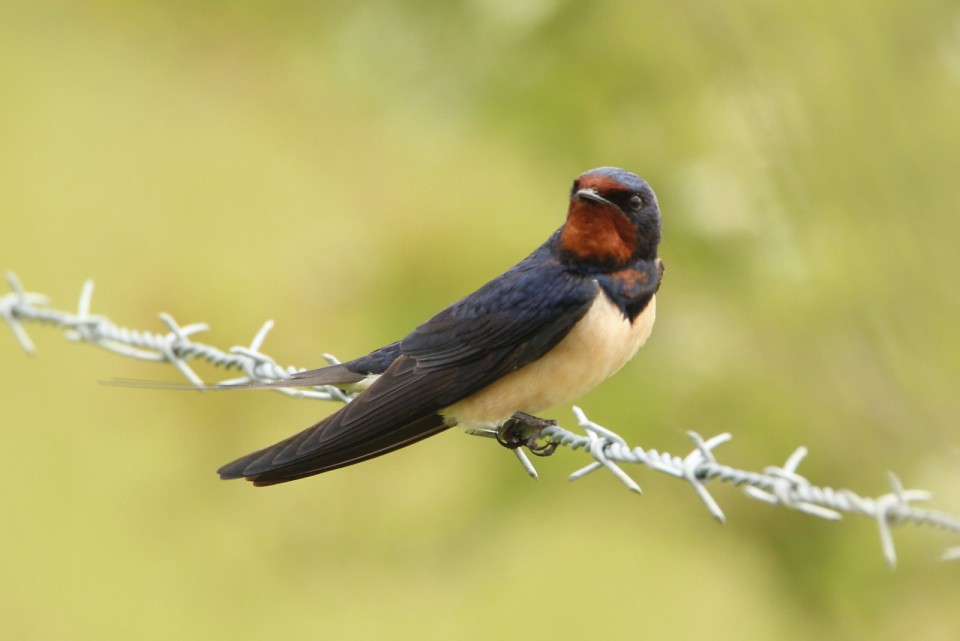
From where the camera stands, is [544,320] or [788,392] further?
[788,392]

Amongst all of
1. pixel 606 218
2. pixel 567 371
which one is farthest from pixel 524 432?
pixel 606 218

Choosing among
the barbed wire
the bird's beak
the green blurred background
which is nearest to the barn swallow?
the bird's beak

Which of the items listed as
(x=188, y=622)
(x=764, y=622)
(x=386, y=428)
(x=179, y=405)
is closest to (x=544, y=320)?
(x=386, y=428)

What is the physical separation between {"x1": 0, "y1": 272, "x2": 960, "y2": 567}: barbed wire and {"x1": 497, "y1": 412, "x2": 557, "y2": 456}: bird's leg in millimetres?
27

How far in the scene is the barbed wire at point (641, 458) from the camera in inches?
47.8

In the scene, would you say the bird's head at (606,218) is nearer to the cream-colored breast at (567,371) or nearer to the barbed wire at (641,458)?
the cream-colored breast at (567,371)

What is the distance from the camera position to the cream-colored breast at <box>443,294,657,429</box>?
199 cm

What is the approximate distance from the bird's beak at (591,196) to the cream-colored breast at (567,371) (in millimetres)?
150

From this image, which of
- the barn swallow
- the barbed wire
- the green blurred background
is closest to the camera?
the barbed wire

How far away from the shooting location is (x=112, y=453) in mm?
5375

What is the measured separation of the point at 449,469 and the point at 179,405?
2.93 ft

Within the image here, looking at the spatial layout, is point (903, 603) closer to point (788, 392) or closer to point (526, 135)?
point (788, 392)

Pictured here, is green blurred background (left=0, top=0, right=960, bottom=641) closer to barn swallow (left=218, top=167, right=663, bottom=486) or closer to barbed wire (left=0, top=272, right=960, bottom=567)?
barbed wire (left=0, top=272, right=960, bottom=567)

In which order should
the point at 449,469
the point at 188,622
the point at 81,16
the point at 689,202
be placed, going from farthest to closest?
the point at 81,16
the point at 188,622
the point at 449,469
the point at 689,202
